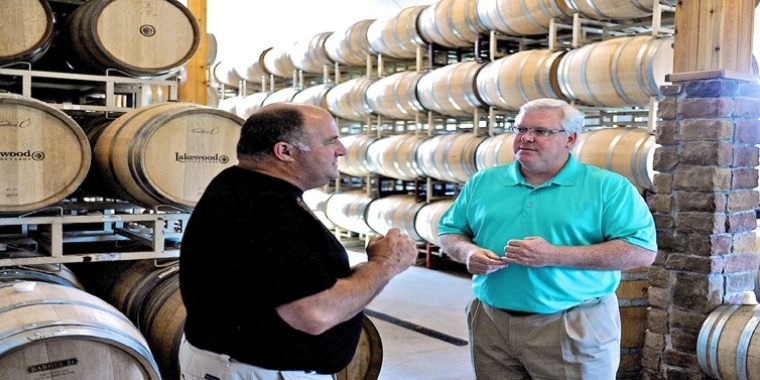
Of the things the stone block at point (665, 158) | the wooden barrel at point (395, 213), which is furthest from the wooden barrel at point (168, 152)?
the wooden barrel at point (395, 213)

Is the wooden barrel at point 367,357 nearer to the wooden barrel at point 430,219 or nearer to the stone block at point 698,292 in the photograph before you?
the stone block at point 698,292

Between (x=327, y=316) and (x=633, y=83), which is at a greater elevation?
(x=633, y=83)

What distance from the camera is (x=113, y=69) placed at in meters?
4.41

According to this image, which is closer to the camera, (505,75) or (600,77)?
(600,77)

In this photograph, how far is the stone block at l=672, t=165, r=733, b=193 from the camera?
4387 mm

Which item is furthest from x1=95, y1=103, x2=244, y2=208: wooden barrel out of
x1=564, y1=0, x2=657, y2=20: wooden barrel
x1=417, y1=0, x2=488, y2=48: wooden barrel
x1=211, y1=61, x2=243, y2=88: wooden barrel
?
x1=211, y1=61, x2=243, y2=88: wooden barrel

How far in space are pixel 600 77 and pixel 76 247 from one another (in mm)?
4204

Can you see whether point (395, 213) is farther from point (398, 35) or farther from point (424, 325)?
point (424, 325)

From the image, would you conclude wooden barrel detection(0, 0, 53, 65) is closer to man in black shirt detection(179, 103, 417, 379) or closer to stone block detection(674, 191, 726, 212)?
man in black shirt detection(179, 103, 417, 379)

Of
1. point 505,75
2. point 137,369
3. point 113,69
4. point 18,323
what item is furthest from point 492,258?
point 505,75

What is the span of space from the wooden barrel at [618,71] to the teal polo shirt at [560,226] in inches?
132

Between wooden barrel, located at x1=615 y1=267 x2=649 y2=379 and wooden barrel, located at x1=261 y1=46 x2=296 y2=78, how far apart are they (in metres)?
8.81

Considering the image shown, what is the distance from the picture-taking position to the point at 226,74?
14961mm

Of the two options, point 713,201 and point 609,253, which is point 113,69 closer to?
point 609,253
